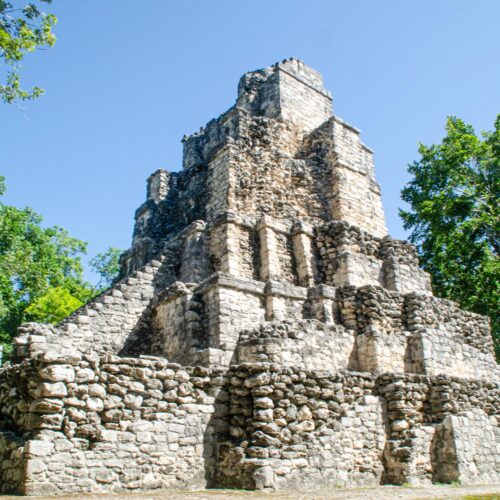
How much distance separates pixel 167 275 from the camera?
14047mm

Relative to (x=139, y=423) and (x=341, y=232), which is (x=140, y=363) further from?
(x=341, y=232)

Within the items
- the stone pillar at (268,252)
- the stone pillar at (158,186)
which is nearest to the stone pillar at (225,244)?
the stone pillar at (268,252)

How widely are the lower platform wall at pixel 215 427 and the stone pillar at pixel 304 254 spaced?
4.77 m

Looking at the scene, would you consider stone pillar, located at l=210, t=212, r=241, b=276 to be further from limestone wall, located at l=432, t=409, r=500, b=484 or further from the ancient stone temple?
limestone wall, located at l=432, t=409, r=500, b=484

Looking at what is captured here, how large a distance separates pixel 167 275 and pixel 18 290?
55.2ft

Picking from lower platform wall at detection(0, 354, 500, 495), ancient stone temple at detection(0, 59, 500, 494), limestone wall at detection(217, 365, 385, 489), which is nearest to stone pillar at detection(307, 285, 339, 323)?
ancient stone temple at detection(0, 59, 500, 494)

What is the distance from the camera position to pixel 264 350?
9.62m

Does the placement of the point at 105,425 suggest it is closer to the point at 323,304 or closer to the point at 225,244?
the point at 323,304

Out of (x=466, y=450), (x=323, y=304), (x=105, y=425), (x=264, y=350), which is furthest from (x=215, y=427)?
(x=323, y=304)

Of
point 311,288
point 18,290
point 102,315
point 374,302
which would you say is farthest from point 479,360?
point 18,290

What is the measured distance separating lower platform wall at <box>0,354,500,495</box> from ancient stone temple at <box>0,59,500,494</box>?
23 millimetres

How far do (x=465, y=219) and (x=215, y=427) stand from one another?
17.7 metres

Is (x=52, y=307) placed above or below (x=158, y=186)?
below

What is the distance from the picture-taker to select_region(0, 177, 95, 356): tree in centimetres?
2362
